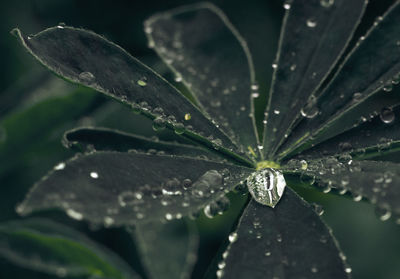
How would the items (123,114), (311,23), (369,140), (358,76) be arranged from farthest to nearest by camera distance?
(123,114) → (311,23) → (358,76) → (369,140)

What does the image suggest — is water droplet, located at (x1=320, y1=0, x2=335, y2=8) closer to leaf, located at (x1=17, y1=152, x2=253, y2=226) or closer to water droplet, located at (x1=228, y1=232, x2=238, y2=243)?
leaf, located at (x1=17, y1=152, x2=253, y2=226)

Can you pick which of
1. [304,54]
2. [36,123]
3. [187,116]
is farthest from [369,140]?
[36,123]

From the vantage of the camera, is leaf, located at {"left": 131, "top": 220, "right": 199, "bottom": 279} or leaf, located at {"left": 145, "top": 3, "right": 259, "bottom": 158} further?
leaf, located at {"left": 131, "top": 220, "right": 199, "bottom": 279}

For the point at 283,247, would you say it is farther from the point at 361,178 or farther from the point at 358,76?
the point at 358,76

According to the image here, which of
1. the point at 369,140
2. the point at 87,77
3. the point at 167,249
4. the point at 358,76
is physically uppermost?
the point at 358,76

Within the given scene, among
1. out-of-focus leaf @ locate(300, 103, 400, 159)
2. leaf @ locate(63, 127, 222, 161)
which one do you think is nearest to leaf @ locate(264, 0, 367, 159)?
out-of-focus leaf @ locate(300, 103, 400, 159)

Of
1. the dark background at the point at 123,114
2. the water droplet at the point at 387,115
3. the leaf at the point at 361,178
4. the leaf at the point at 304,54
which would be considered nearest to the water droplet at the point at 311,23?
the leaf at the point at 304,54

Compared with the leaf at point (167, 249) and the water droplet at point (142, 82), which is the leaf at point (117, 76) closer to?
the water droplet at point (142, 82)
